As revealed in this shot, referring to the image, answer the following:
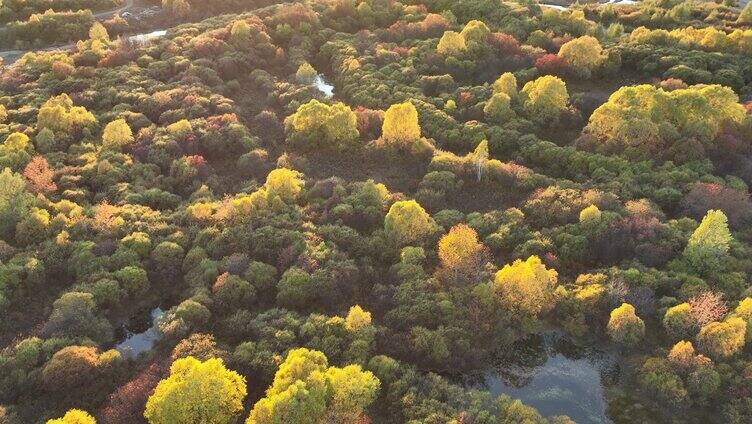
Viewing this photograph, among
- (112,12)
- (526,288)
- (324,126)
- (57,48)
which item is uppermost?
(112,12)

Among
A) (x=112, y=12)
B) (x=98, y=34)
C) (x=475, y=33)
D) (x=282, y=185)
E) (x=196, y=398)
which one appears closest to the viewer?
(x=196, y=398)

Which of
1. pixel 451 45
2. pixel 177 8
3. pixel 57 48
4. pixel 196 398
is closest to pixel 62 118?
pixel 57 48

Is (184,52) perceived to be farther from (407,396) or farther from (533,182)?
(407,396)

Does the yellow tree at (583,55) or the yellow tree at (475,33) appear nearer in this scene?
the yellow tree at (583,55)

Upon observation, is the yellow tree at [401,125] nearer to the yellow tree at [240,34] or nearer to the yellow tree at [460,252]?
the yellow tree at [460,252]

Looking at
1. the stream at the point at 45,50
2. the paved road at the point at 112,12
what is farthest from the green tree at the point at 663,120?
the paved road at the point at 112,12

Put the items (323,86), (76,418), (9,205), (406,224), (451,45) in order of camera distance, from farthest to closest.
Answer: (323,86) → (451,45) → (9,205) → (406,224) → (76,418)

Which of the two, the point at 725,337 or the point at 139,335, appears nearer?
the point at 725,337

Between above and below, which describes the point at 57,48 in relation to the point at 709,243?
above

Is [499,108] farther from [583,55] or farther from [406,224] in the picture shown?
[406,224]
